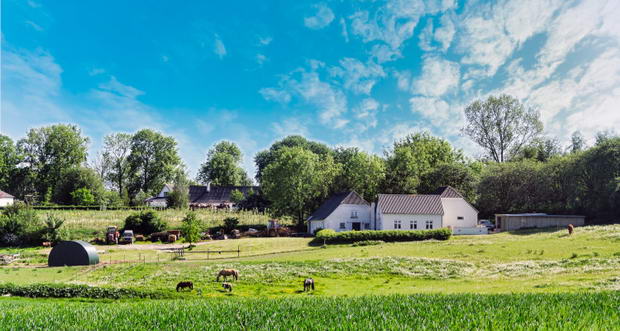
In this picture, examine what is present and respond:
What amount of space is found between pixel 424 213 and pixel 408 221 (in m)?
2.69

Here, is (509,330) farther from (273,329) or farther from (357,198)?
(357,198)

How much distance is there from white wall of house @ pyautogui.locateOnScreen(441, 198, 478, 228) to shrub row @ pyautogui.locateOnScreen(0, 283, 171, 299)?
5130 cm

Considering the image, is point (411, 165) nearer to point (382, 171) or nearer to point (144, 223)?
point (382, 171)

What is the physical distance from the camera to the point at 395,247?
45750 millimetres

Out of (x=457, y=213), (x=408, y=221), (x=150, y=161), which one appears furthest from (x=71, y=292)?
(x=150, y=161)

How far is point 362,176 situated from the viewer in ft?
243

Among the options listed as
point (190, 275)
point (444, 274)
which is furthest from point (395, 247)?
point (190, 275)

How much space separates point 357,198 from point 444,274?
36454 millimetres

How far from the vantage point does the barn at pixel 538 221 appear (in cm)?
5741

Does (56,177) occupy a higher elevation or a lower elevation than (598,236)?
higher

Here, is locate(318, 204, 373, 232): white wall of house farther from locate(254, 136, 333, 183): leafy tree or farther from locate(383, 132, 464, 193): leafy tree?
Answer: locate(254, 136, 333, 183): leafy tree

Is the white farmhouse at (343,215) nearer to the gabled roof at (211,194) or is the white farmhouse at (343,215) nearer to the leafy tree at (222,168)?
the gabled roof at (211,194)

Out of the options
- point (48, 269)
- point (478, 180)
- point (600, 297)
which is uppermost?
point (478, 180)

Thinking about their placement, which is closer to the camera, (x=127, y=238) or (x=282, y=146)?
(x=127, y=238)
